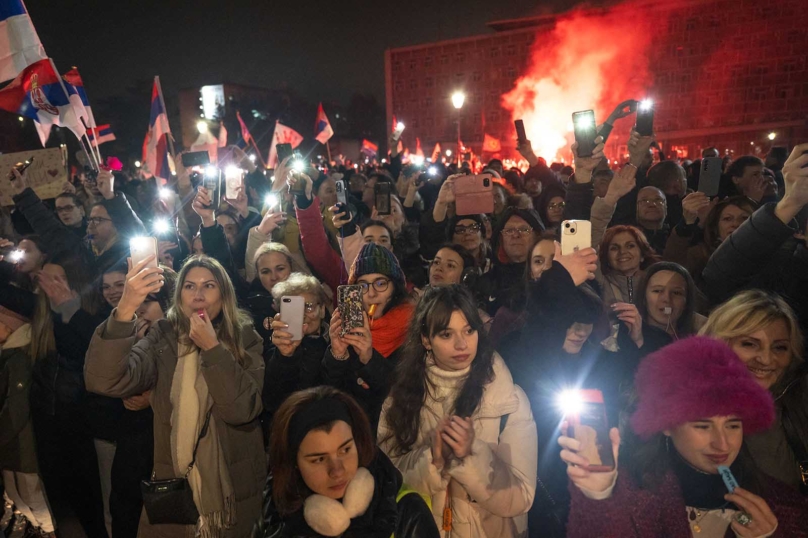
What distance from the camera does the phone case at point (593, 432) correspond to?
1897 millimetres

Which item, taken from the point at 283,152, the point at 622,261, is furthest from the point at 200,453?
the point at 283,152

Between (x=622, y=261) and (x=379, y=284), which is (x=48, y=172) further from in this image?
(x=622, y=261)

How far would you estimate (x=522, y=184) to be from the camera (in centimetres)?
800

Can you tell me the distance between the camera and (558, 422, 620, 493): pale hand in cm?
194

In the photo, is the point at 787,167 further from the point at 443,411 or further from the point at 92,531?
the point at 92,531

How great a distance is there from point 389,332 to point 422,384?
0.76 m

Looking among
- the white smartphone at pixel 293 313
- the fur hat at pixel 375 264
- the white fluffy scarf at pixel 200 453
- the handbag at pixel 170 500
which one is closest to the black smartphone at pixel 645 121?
the fur hat at pixel 375 264

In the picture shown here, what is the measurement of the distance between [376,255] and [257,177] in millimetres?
7634

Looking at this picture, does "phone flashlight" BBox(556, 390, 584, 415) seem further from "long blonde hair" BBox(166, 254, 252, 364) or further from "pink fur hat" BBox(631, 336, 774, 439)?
"long blonde hair" BBox(166, 254, 252, 364)

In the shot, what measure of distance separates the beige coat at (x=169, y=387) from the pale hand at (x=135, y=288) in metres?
0.05

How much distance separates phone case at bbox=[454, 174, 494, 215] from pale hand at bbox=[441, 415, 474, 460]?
3005mm

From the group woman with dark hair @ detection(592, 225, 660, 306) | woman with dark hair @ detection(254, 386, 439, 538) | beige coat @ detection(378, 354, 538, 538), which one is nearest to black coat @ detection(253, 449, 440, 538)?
woman with dark hair @ detection(254, 386, 439, 538)

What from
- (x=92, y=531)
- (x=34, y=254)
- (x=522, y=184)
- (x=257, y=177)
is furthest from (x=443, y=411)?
(x=257, y=177)

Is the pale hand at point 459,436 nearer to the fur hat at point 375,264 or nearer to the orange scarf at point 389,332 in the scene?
the orange scarf at point 389,332
